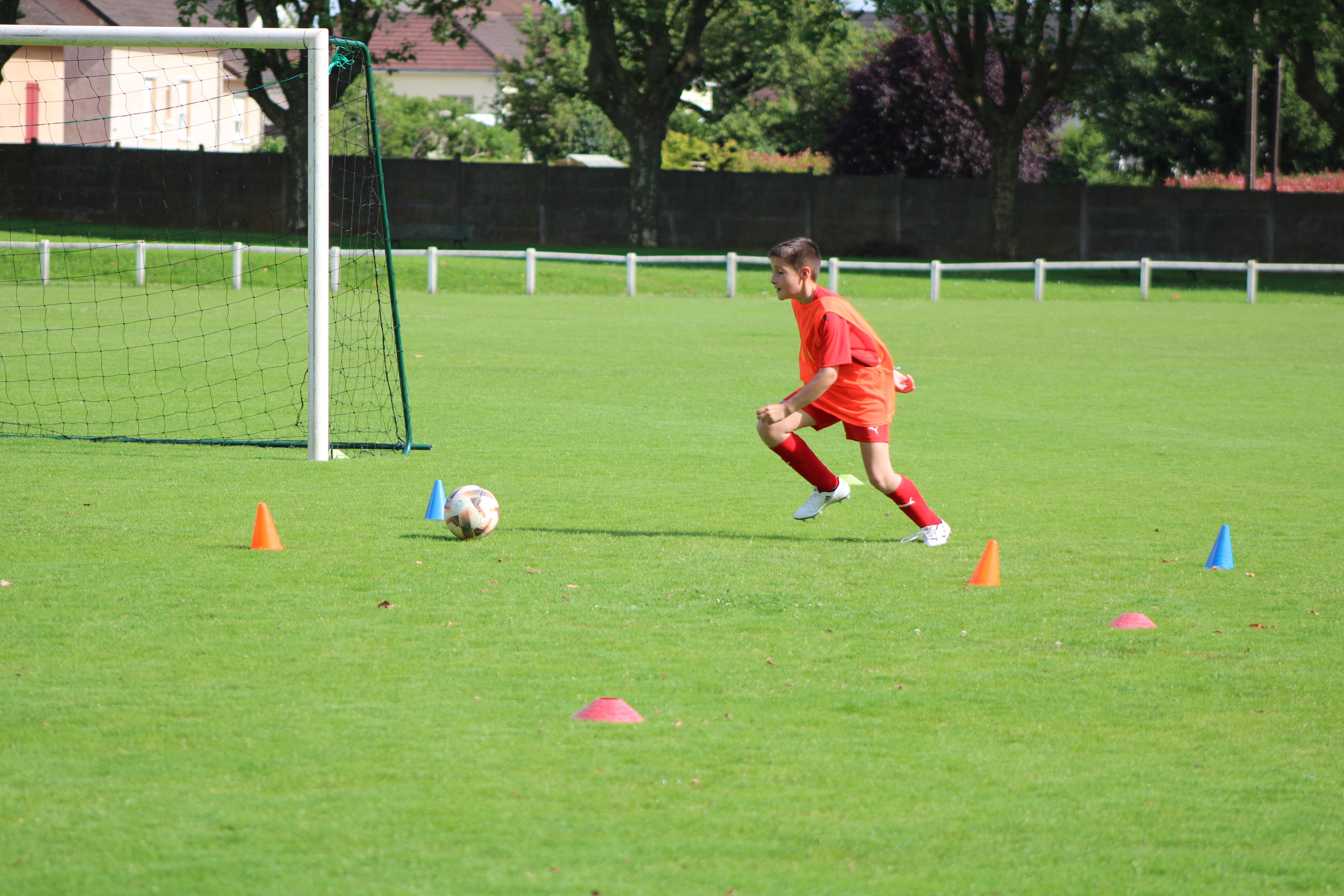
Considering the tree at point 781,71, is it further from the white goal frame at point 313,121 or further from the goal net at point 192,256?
the white goal frame at point 313,121

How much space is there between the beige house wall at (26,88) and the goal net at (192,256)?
0.36 ft

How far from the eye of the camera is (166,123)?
168ft

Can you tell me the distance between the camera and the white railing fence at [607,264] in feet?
86.5

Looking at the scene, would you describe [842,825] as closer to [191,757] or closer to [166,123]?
[191,757]

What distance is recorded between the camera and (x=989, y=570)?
695 centimetres

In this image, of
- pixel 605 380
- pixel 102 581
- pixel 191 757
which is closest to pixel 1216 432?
pixel 605 380

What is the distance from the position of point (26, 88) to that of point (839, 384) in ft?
151

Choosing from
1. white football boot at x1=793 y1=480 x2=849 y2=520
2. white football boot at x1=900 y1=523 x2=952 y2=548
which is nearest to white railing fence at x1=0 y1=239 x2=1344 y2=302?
white football boot at x1=793 y1=480 x2=849 y2=520

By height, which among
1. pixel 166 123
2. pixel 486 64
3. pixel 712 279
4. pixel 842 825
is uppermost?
pixel 486 64

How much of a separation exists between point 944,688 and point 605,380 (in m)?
10.7

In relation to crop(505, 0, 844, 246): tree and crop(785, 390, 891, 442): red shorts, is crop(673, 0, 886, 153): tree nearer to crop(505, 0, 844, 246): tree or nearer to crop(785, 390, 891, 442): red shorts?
crop(505, 0, 844, 246): tree

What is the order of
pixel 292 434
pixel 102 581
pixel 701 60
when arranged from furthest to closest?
1. pixel 701 60
2. pixel 292 434
3. pixel 102 581

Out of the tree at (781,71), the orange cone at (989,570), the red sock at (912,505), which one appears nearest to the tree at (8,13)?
the tree at (781,71)

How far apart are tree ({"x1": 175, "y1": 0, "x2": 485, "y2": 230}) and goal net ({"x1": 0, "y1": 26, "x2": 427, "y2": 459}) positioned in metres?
0.30
